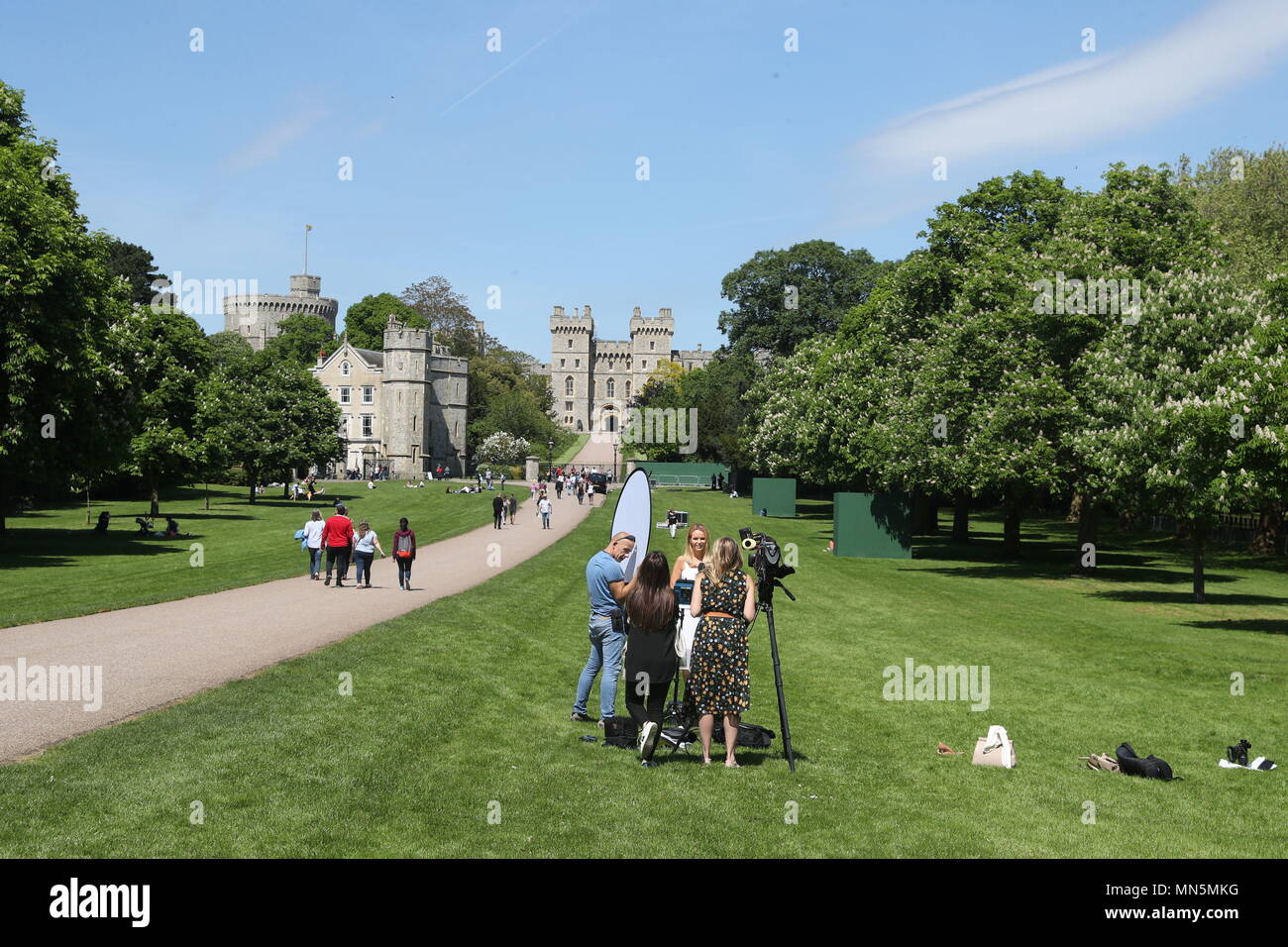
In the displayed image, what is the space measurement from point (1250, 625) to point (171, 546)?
35.0 meters

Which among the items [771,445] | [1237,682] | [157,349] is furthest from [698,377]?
[1237,682]

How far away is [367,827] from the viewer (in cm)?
887

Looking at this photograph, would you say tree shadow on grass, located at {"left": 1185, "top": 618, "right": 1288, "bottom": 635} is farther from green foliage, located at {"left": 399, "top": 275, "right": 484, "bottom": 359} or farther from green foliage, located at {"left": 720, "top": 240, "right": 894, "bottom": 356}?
green foliage, located at {"left": 399, "top": 275, "right": 484, "bottom": 359}

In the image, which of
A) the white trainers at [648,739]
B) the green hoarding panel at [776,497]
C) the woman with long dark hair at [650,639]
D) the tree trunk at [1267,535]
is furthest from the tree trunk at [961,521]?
the white trainers at [648,739]

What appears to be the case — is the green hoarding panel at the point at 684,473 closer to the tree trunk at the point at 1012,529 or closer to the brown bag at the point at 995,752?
the tree trunk at the point at 1012,529

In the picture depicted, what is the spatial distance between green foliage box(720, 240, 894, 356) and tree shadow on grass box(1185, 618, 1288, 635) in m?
62.2

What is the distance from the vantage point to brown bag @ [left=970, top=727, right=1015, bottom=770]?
12.2 metres

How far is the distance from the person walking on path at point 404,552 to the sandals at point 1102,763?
17.6 meters

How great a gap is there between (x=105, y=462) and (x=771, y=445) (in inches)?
1699

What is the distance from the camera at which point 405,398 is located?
11844 cm

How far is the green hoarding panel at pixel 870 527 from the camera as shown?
146 ft

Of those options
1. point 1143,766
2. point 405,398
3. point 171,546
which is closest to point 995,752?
point 1143,766
